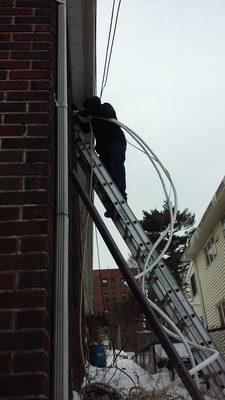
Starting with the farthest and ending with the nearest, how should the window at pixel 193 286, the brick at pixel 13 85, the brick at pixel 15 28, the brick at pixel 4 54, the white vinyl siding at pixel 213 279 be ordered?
the window at pixel 193 286 < the white vinyl siding at pixel 213 279 < the brick at pixel 15 28 < the brick at pixel 4 54 < the brick at pixel 13 85

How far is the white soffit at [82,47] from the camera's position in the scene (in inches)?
180

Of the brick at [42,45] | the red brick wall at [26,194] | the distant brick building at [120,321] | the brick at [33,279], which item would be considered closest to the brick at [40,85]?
the red brick wall at [26,194]

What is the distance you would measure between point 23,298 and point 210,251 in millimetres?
15151

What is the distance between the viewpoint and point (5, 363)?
1.87 meters

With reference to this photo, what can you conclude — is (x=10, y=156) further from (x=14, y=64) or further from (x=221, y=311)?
(x=221, y=311)

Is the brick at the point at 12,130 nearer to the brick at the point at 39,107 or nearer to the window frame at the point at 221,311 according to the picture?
the brick at the point at 39,107

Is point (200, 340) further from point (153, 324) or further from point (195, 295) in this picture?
point (195, 295)

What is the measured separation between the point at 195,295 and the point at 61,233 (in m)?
19.0

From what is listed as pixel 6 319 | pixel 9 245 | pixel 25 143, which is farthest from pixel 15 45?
pixel 6 319

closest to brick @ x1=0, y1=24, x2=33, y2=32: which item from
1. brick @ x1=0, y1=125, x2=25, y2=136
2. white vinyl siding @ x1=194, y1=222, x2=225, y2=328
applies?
brick @ x1=0, y1=125, x2=25, y2=136

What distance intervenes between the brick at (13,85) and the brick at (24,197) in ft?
2.53

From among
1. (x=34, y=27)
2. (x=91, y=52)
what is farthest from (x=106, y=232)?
(x=91, y=52)

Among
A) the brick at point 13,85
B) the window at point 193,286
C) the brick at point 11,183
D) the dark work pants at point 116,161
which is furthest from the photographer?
the window at point 193,286

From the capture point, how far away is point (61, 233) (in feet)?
7.86
